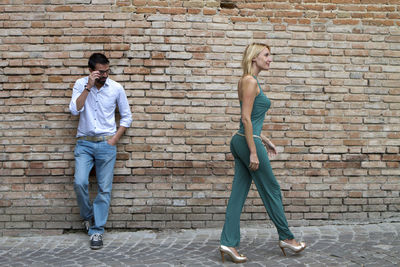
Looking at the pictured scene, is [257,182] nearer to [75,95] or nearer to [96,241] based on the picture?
[96,241]

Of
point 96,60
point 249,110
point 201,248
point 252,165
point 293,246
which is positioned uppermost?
point 96,60

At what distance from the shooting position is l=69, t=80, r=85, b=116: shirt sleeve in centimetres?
448

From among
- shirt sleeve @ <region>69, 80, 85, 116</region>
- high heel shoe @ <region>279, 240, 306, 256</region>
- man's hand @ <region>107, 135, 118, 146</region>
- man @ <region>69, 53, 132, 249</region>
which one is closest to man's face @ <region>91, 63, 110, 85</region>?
man @ <region>69, 53, 132, 249</region>

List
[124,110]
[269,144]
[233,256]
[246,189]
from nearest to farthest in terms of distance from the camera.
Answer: [233,256]
[246,189]
[269,144]
[124,110]

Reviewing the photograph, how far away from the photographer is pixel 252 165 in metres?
3.69

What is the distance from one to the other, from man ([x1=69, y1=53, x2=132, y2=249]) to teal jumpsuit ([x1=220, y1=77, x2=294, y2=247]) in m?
1.50

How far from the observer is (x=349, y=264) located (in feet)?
12.2

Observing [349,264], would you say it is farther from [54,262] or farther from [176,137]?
[54,262]

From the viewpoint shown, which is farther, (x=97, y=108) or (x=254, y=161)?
(x=97, y=108)

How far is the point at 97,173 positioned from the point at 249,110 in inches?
79.0

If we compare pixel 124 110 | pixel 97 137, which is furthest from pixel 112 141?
pixel 124 110

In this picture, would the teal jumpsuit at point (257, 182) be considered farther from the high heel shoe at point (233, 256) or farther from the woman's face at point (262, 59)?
the woman's face at point (262, 59)

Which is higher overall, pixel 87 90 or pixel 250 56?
pixel 250 56

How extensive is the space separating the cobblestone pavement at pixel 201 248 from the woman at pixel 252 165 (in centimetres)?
21
